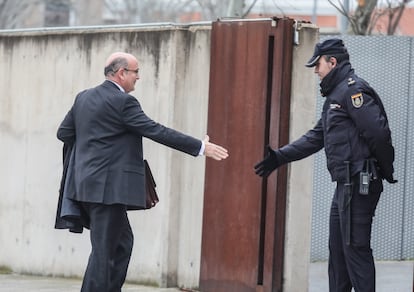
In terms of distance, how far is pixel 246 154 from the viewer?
8.70 m

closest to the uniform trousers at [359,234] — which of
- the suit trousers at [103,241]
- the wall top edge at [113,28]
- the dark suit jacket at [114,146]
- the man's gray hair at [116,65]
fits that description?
the dark suit jacket at [114,146]

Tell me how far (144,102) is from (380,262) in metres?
3.01

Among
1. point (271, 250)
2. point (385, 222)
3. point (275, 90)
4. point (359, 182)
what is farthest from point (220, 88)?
point (385, 222)

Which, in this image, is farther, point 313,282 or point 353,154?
point 313,282

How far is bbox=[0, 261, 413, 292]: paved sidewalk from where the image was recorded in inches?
366

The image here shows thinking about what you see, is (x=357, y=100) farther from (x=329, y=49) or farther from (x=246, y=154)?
(x=246, y=154)

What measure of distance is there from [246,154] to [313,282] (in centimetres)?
158

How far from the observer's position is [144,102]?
31.3 feet

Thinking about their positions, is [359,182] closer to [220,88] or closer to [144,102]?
[220,88]

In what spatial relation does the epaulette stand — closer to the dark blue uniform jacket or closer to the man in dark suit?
the dark blue uniform jacket

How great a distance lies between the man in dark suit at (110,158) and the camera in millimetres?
7574

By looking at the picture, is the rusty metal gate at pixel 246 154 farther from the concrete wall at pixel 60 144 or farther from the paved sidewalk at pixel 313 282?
the paved sidewalk at pixel 313 282

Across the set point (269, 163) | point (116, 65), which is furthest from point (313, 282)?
point (116, 65)

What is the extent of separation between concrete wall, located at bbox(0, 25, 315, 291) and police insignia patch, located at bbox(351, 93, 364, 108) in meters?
1.32
